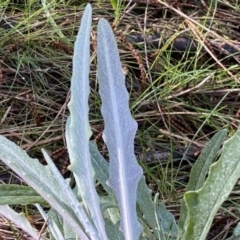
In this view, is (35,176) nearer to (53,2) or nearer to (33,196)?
(33,196)

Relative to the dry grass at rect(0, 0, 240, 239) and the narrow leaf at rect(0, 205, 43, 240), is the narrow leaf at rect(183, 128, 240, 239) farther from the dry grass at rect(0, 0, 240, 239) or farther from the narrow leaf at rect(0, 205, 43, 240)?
the dry grass at rect(0, 0, 240, 239)

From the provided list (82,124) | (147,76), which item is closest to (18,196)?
(82,124)

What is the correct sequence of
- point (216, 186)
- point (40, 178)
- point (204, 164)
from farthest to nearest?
1. point (204, 164)
2. point (40, 178)
3. point (216, 186)

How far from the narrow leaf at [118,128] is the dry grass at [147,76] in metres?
0.39

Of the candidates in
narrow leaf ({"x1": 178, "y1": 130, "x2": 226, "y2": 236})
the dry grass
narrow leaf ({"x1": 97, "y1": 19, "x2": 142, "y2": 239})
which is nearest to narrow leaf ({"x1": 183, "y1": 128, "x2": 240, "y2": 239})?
narrow leaf ({"x1": 97, "y1": 19, "x2": 142, "y2": 239})

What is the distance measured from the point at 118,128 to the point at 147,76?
2.48 feet

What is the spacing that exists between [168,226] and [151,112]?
54cm

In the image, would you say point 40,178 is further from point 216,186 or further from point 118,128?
point 216,186

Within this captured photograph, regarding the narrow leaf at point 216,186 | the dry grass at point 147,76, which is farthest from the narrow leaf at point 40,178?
the dry grass at point 147,76

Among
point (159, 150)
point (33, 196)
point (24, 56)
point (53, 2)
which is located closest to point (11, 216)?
point (33, 196)

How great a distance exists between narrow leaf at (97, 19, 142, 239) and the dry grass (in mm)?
394

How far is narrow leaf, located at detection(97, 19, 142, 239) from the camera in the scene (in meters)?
0.85

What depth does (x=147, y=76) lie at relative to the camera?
5.24 ft

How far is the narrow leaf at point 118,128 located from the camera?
0.85m
